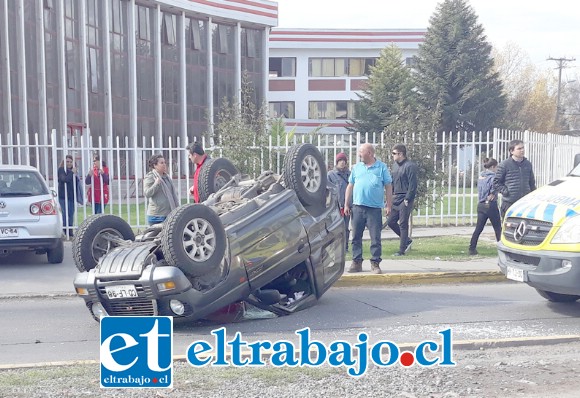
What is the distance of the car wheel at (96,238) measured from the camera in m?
7.69

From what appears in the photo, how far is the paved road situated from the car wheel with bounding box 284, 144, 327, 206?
123 centimetres

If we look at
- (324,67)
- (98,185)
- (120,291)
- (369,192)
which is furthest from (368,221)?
(324,67)

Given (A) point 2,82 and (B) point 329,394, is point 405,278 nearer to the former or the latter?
(B) point 329,394

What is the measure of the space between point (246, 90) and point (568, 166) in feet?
39.0

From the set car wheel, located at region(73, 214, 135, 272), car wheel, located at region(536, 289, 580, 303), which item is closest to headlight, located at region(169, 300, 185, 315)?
car wheel, located at region(73, 214, 135, 272)

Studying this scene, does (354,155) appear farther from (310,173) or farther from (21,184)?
(310,173)

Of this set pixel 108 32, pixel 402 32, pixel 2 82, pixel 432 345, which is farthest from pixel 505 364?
pixel 402 32

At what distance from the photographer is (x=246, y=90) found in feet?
50.0

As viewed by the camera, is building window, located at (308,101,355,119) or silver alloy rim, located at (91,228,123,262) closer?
silver alloy rim, located at (91,228,123,262)

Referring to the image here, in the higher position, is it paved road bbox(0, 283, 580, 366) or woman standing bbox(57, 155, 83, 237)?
woman standing bbox(57, 155, 83, 237)

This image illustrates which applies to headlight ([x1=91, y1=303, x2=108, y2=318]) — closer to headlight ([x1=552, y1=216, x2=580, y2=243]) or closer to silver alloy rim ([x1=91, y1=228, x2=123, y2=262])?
silver alloy rim ([x1=91, y1=228, x2=123, y2=262])

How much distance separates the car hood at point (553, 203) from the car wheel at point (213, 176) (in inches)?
128

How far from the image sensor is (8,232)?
11492 mm

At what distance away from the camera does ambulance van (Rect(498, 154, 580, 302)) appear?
24.9ft
